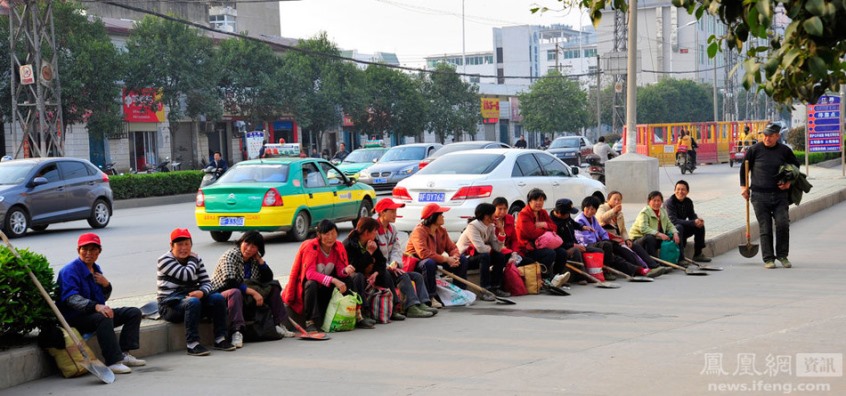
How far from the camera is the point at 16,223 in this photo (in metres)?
19.3

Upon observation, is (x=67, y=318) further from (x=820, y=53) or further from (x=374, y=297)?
(x=820, y=53)

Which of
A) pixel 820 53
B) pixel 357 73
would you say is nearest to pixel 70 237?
pixel 820 53

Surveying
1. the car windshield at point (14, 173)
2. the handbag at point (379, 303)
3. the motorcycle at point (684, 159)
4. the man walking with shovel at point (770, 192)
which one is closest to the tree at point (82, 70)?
the car windshield at point (14, 173)

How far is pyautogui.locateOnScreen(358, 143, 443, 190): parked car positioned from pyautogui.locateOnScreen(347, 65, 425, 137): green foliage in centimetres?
3161

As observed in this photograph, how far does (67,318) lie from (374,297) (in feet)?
9.83

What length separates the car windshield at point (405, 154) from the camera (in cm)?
3174

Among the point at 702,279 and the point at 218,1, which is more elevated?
the point at 218,1

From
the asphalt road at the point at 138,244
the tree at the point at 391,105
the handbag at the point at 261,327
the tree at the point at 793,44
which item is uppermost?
the tree at the point at 391,105

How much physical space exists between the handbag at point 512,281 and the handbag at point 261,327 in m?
3.43

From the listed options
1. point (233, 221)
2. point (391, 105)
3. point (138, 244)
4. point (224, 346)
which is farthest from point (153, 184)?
point (391, 105)

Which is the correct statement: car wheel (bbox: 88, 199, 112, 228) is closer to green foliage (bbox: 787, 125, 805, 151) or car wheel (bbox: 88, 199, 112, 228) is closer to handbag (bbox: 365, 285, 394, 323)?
handbag (bbox: 365, 285, 394, 323)

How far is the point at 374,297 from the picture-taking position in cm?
986

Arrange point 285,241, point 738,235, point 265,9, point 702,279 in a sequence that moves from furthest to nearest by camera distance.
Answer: point 265,9 → point 285,241 → point 738,235 → point 702,279

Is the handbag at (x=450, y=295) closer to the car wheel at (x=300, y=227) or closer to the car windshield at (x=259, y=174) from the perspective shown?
the car wheel at (x=300, y=227)
